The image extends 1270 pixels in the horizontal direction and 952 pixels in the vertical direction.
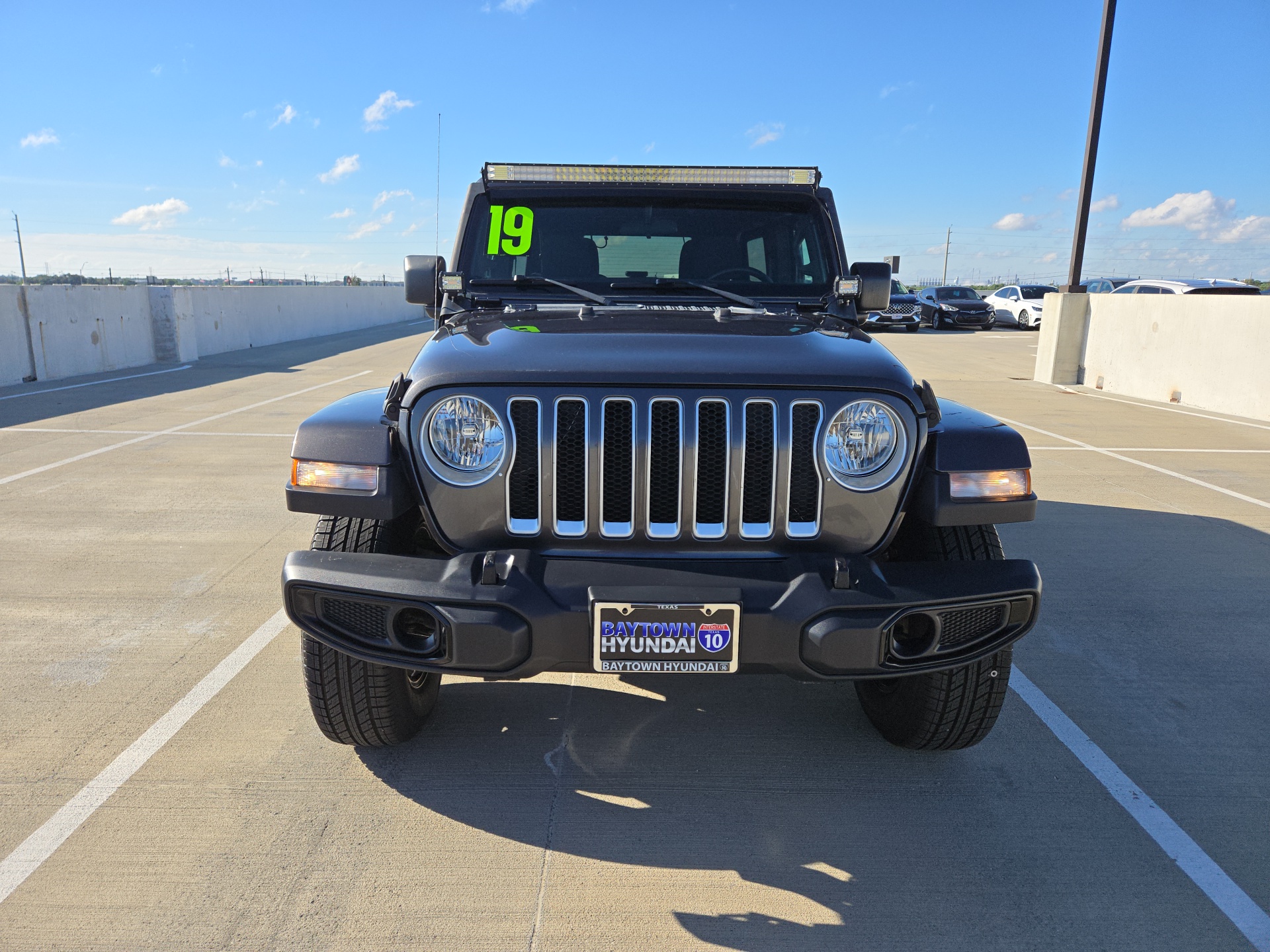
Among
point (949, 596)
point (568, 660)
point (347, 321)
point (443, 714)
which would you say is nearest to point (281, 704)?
point (443, 714)

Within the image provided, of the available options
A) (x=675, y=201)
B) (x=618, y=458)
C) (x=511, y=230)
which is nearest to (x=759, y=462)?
(x=618, y=458)

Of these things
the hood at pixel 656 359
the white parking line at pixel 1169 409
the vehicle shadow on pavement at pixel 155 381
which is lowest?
the vehicle shadow on pavement at pixel 155 381

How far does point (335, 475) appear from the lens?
104 inches

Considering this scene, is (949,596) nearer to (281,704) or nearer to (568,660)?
(568,660)

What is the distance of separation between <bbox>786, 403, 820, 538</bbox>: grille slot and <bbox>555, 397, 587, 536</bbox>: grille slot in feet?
1.85

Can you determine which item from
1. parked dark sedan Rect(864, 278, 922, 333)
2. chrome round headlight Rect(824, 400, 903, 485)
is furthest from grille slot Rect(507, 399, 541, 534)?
parked dark sedan Rect(864, 278, 922, 333)

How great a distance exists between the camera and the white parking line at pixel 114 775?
2.51 m

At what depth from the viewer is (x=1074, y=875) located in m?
2.53

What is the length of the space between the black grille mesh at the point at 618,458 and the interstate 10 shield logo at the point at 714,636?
374 millimetres

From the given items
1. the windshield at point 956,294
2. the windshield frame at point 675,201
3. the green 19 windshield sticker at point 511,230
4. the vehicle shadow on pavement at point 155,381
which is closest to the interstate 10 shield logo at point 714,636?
the windshield frame at point 675,201

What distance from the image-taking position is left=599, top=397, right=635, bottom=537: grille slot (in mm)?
2547

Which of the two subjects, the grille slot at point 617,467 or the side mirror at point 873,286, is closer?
the grille slot at point 617,467

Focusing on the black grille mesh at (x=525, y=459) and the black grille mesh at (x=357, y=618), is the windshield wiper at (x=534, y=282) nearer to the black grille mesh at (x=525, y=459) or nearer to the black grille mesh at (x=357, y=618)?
the black grille mesh at (x=525, y=459)

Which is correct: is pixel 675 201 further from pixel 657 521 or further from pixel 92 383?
pixel 92 383
